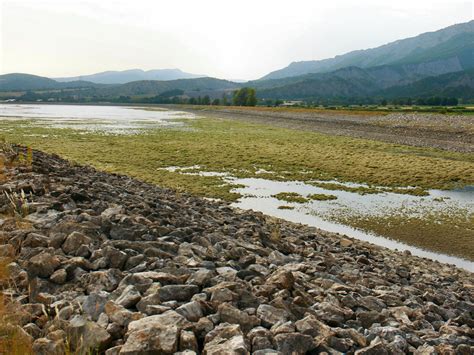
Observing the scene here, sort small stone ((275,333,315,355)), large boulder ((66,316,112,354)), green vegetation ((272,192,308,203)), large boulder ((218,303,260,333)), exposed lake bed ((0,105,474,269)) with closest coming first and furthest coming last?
large boulder ((66,316,112,354)), small stone ((275,333,315,355)), large boulder ((218,303,260,333)), exposed lake bed ((0,105,474,269)), green vegetation ((272,192,308,203))

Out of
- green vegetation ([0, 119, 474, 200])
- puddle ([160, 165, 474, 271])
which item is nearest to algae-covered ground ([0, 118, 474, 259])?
green vegetation ([0, 119, 474, 200])

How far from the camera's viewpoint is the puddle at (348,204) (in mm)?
20700

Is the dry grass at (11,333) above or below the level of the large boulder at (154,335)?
above

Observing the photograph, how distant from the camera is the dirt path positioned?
61.2 m

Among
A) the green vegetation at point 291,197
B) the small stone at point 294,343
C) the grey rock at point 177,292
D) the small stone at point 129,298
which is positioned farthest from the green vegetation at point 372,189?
the small stone at point 129,298

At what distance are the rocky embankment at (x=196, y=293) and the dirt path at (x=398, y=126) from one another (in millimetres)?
50503

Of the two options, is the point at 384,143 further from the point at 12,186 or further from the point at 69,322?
the point at 69,322

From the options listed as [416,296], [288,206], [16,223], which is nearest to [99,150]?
[288,206]

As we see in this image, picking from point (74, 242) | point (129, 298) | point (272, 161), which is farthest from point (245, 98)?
point (129, 298)

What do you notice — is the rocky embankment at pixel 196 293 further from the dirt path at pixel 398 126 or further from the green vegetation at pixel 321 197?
the dirt path at pixel 398 126

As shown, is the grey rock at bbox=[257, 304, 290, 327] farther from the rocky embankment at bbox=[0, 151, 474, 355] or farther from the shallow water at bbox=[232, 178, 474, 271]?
the shallow water at bbox=[232, 178, 474, 271]

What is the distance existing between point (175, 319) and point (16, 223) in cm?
672

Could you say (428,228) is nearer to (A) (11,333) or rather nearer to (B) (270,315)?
(B) (270,315)

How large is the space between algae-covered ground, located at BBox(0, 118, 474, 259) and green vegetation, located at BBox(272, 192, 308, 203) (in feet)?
10.3
